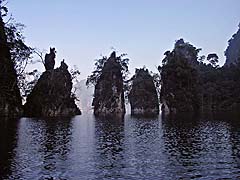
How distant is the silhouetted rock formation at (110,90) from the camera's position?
117250mm

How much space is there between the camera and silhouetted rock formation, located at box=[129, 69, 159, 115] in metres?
125

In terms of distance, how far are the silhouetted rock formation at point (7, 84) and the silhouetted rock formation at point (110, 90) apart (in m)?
37.4

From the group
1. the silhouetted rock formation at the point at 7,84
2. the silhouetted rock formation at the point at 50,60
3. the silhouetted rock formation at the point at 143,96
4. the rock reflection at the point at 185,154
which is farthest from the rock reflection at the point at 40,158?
the silhouetted rock formation at the point at 143,96

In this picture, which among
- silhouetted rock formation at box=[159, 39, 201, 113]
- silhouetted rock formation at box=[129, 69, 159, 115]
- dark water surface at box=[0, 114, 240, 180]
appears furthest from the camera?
silhouetted rock formation at box=[129, 69, 159, 115]

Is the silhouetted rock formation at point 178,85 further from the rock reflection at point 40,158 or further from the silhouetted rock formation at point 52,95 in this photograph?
the rock reflection at point 40,158

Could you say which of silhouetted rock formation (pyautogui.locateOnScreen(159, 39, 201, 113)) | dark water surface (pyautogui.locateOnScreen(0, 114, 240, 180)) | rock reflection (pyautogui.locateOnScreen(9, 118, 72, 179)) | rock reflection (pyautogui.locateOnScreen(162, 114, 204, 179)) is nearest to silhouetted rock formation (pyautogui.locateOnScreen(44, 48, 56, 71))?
silhouetted rock formation (pyautogui.locateOnScreen(159, 39, 201, 113))

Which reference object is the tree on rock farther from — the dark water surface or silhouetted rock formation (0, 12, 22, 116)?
the dark water surface

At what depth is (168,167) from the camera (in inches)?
814

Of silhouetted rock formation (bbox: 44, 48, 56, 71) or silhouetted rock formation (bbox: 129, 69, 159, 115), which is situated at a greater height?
silhouetted rock formation (bbox: 44, 48, 56, 71)

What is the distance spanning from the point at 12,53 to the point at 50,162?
62.7m

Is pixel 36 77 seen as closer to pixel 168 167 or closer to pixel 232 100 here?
pixel 232 100

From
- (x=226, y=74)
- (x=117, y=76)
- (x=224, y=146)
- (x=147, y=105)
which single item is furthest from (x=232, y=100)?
(x=224, y=146)

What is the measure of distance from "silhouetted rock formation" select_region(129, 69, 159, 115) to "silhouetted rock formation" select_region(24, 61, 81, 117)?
2819 centimetres

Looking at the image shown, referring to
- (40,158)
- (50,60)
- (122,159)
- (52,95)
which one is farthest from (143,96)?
(40,158)
